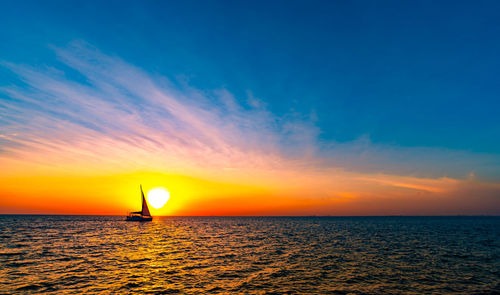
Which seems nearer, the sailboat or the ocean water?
the ocean water

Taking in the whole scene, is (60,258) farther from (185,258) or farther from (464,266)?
(464,266)

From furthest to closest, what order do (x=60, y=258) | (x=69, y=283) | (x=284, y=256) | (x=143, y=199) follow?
(x=143, y=199)
(x=284, y=256)
(x=60, y=258)
(x=69, y=283)

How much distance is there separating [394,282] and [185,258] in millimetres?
27770

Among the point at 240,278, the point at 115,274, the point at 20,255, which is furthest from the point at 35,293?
the point at 20,255

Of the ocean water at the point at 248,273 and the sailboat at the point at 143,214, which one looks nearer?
the ocean water at the point at 248,273

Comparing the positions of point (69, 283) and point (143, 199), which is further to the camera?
point (143, 199)

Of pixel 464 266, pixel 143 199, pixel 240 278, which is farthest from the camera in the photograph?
pixel 143 199

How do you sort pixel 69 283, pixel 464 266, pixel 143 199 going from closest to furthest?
pixel 69 283 < pixel 464 266 < pixel 143 199

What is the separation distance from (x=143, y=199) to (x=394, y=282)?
469 ft

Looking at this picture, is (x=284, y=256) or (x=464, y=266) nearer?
(x=464, y=266)

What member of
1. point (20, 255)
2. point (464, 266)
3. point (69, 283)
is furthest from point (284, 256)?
point (20, 255)

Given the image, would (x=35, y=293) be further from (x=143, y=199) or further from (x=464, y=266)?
(x=143, y=199)

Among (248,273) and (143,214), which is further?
(143,214)

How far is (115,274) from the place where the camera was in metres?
29.0
